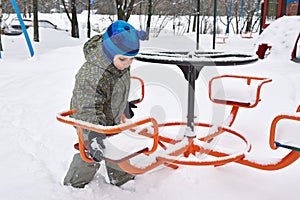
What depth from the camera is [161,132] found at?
10.1ft

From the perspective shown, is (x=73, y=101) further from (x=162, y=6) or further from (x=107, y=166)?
(x=162, y=6)

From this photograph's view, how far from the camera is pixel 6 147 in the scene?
2857mm

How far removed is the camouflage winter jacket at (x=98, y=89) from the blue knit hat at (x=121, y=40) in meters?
0.08

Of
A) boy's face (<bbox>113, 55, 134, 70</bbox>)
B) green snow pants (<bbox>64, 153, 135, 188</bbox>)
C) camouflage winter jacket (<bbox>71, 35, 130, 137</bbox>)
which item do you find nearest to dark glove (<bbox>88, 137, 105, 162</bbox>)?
camouflage winter jacket (<bbox>71, 35, 130, 137</bbox>)

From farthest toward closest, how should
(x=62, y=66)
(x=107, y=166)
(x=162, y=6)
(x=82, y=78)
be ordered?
(x=162, y=6) → (x=62, y=66) → (x=107, y=166) → (x=82, y=78)

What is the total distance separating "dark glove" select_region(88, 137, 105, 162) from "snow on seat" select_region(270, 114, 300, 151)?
1.06 meters

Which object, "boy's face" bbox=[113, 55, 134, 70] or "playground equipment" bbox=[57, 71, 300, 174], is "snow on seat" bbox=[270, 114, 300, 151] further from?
"boy's face" bbox=[113, 55, 134, 70]

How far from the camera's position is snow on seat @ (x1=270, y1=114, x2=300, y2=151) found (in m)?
1.94

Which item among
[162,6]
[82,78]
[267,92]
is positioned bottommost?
[267,92]

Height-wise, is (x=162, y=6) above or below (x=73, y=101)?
above

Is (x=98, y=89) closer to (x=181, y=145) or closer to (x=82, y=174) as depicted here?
(x=82, y=174)

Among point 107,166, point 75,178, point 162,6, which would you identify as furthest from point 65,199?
point 162,6

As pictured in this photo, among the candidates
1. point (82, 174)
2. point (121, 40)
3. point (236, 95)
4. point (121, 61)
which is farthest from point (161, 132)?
point (121, 40)

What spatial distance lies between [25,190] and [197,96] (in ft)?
9.73
